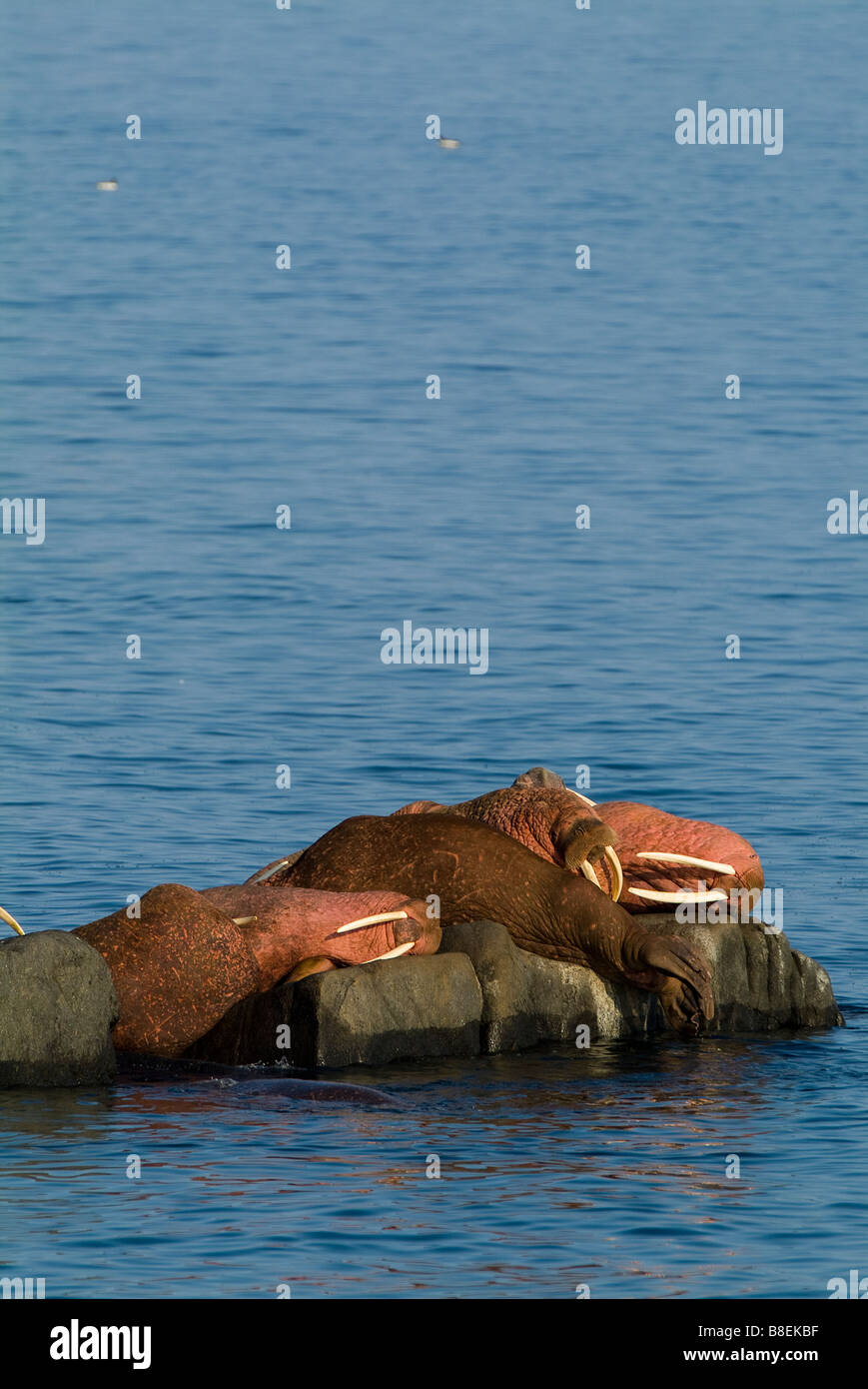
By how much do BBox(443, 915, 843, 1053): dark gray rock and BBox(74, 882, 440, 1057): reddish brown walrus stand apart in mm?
391

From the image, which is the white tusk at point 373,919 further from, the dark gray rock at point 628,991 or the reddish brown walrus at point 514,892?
the reddish brown walrus at point 514,892

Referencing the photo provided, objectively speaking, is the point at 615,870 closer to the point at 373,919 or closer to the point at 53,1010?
the point at 373,919

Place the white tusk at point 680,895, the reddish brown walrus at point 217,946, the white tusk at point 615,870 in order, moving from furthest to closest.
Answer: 1. the white tusk at point 680,895
2. the white tusk at point 615,870
3. the reddish brown walrus at point 217,946

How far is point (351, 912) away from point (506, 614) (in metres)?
17.4

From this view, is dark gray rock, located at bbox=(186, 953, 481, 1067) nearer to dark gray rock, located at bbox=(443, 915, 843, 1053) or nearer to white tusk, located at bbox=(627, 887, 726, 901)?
dark gray rock, located at bbox=(443, 915, 843, 1053)

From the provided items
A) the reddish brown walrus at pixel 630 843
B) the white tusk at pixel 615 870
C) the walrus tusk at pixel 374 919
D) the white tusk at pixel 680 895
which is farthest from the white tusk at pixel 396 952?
the white tusk at pixel 680 895

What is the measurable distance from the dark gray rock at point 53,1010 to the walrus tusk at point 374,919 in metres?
1.44

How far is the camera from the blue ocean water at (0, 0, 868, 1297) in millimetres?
14211

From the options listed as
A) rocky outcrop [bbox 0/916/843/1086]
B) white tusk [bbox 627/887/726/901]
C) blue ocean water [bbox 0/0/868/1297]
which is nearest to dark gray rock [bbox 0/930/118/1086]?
rocky outcrop [bbox 0/916/843/1086]

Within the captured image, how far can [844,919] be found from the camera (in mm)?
20781

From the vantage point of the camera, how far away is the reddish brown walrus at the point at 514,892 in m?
16.9

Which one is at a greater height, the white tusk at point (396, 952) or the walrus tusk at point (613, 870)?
the walrus tusk at point (613, 870)
